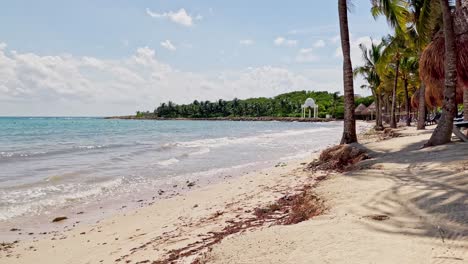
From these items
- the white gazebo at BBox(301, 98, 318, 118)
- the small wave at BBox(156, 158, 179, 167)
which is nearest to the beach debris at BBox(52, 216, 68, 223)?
the small wave at BBox(156, 158, 179, 167)

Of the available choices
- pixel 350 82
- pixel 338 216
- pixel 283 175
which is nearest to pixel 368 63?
pixel 350 82

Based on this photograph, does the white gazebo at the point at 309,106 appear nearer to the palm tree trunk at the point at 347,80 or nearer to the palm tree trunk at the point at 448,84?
the palm tree trunk at the point at 347,80

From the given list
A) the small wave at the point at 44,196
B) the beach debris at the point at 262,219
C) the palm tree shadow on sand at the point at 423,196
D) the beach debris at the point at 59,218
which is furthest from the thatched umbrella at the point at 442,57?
the beach debris at the point at 59,218

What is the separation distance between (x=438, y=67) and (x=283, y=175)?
5499 millimetres

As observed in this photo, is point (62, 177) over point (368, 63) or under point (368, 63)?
under

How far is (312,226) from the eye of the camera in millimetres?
4684

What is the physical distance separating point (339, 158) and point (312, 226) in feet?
21.8

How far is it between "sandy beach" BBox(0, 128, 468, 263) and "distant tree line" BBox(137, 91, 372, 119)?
8935 centimetres

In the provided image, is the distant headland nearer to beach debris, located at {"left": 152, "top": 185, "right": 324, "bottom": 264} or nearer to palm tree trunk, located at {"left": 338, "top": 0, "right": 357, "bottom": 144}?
palm tree trunk, located at {"left": 338, "top": 0, "right": 357, "bottom": 144}

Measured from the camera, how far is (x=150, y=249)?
5523mm

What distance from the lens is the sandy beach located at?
3879 mm

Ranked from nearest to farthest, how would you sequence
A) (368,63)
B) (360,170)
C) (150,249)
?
(150,249) → (360,170) → (368,63)

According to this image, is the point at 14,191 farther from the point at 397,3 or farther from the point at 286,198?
the point at 397,3

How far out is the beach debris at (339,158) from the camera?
10.5m
